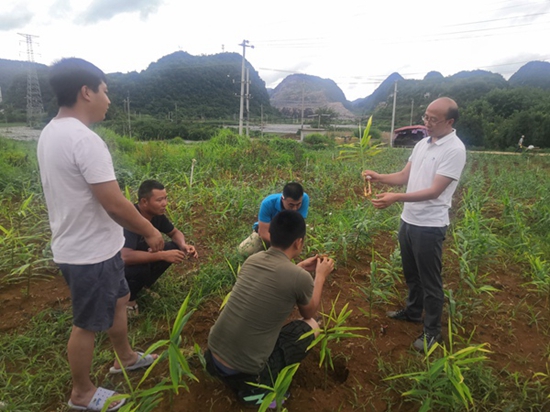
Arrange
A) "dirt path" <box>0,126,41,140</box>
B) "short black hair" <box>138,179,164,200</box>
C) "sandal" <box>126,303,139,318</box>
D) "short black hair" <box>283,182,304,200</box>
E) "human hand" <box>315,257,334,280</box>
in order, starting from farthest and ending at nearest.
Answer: "dirt path" <box>0,126,41,140</box>, "short black hair" <box>283,182,304,200</box>, "sandal" <box>126,303,139,318</box>, "short black hair" <box>138,179,164,200</box>, "human hand" <box>315,257,334,280</box>

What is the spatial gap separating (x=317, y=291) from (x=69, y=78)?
1545mm

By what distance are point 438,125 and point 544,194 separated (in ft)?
16.5

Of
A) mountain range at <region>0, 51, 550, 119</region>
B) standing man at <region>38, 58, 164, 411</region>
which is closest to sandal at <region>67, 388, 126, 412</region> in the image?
standing man at <region>38, 58, 164, 411</region>

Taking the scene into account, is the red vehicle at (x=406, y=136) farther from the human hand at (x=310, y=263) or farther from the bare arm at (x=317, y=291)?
the bare arm at (x=317, y=291)

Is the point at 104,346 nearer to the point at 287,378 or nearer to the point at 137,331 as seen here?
the point at 137,331

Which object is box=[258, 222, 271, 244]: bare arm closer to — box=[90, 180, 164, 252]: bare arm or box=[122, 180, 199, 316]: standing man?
box=[122, 180, 199, 316]: standing man

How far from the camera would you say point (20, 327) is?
2.35 meters

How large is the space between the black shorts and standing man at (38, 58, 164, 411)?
0.58m

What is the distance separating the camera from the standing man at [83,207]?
143cm

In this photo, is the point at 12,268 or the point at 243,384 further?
the point at 12,268

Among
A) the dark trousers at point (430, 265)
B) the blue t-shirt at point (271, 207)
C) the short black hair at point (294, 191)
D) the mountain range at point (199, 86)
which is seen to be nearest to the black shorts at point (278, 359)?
the dark trousers at point (430, 265)

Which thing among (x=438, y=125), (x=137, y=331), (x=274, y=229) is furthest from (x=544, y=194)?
(x=137, y=331)

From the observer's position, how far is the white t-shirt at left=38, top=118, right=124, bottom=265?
4.64 ft

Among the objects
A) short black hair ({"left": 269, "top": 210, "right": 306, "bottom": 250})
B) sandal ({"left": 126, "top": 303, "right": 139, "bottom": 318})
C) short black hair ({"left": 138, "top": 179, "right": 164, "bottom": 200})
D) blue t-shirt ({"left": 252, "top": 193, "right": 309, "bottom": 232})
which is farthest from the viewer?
blue t-shirt ({"left": 252, "top": 193, "right": 309, "bottom": 232})
